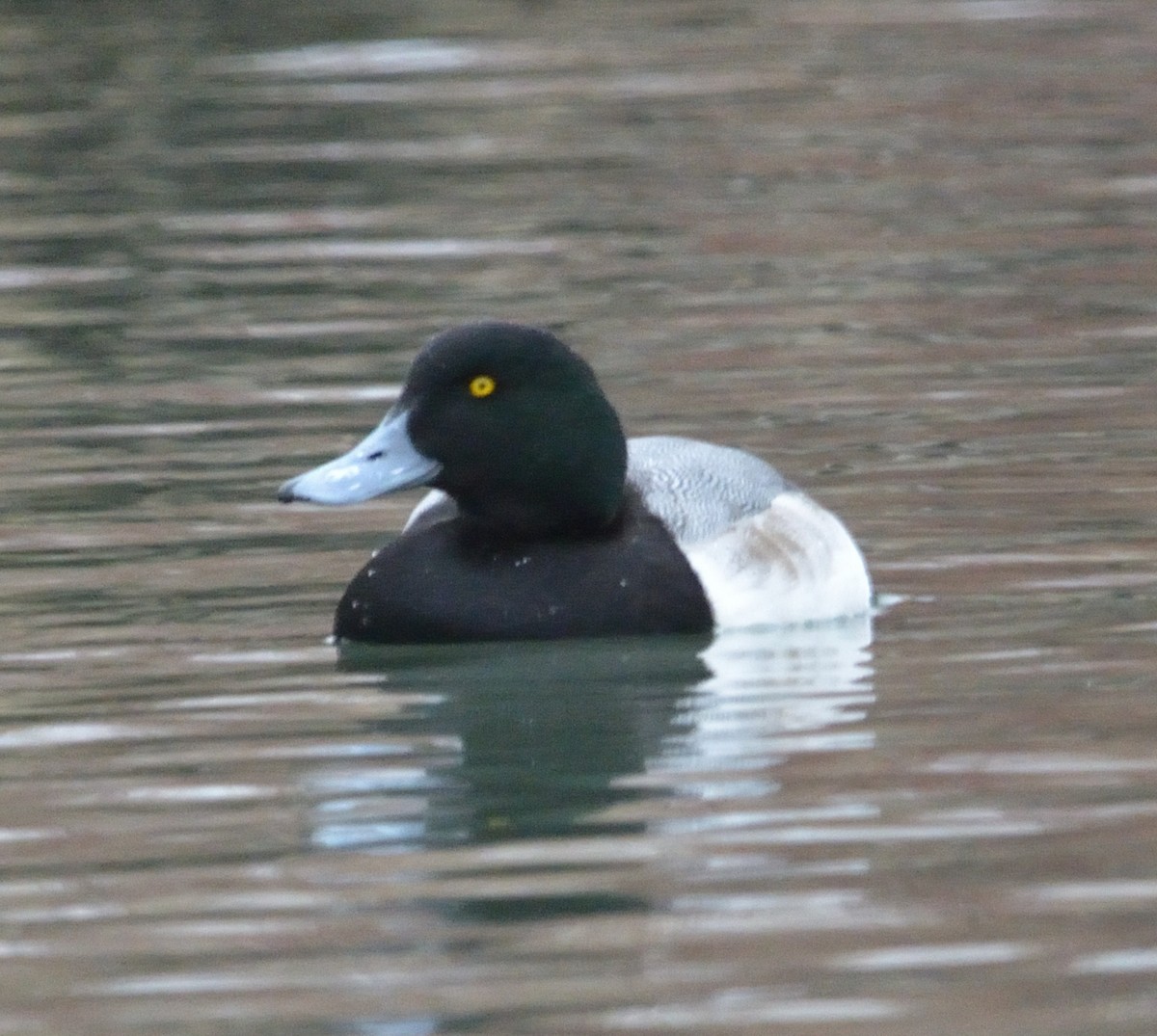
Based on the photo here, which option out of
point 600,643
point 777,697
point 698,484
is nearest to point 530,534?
point 600,643

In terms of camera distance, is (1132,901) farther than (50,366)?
No

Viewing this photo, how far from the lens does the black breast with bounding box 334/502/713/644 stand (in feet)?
27.1

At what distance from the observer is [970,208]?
1563 cm

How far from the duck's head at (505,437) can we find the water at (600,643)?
42cm

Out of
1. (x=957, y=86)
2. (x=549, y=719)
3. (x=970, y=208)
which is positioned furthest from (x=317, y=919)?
(x=957, y=86)

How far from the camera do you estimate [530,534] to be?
8.45 meters

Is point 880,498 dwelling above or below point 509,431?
below

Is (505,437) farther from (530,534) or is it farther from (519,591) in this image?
(519,591)

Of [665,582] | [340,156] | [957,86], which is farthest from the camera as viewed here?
[957,86]

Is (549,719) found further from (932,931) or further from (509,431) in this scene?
(932,931)

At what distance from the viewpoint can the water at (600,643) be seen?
5.52 m

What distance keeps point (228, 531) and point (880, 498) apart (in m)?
1.95

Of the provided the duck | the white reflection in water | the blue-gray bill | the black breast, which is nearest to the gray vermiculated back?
the duck

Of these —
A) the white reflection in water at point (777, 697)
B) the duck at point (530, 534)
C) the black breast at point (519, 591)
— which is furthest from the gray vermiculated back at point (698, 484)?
the white reflection in water at point (777, 697)
